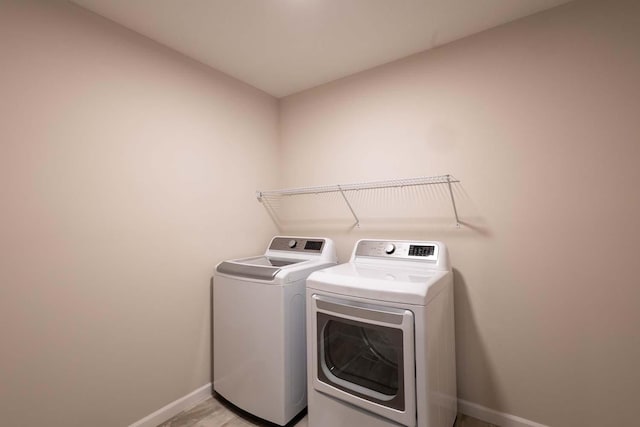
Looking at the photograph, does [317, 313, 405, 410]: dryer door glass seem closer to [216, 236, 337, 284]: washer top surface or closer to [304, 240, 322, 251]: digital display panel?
[216, 236, 337, 284]: washer top surface

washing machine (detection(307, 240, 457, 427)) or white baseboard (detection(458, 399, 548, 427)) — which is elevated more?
washing machine (detection(307, 240, 457, 427))

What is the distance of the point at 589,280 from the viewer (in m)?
1.43

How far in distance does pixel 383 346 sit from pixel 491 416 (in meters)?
0.97

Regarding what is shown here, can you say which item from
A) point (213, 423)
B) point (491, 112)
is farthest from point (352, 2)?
point (213, 423)

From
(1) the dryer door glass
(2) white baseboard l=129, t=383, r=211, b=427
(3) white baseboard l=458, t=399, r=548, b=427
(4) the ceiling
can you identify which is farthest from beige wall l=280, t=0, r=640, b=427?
(2) white baseboard l=129, t=383, r=211, b=427

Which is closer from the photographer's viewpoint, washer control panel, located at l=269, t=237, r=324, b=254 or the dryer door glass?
the dryer door glass

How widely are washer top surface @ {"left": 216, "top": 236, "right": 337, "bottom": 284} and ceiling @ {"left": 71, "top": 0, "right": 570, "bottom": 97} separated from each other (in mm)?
1366

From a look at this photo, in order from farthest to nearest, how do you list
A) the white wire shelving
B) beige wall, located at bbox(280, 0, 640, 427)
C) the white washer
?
the white wire shelving → the white washer → beige wall, located at bbox(280, 0, 640, 427)

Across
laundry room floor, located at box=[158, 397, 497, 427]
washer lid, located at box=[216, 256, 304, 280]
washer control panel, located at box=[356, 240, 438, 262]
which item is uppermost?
washer control panel, located at box=[356, 240, 438, 262]

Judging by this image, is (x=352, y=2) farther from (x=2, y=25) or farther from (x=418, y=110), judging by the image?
(x=2, y=25)

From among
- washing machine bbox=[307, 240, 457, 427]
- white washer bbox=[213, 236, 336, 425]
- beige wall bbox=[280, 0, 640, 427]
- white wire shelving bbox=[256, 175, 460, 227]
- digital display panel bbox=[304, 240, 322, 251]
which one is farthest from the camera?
digital display panel bbox=[304, 240, 322, 251]

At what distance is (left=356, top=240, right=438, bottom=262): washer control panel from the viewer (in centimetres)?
170

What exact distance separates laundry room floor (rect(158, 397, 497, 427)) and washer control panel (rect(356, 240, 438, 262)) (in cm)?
102

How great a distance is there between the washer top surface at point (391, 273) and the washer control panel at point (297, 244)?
330 millimetres
